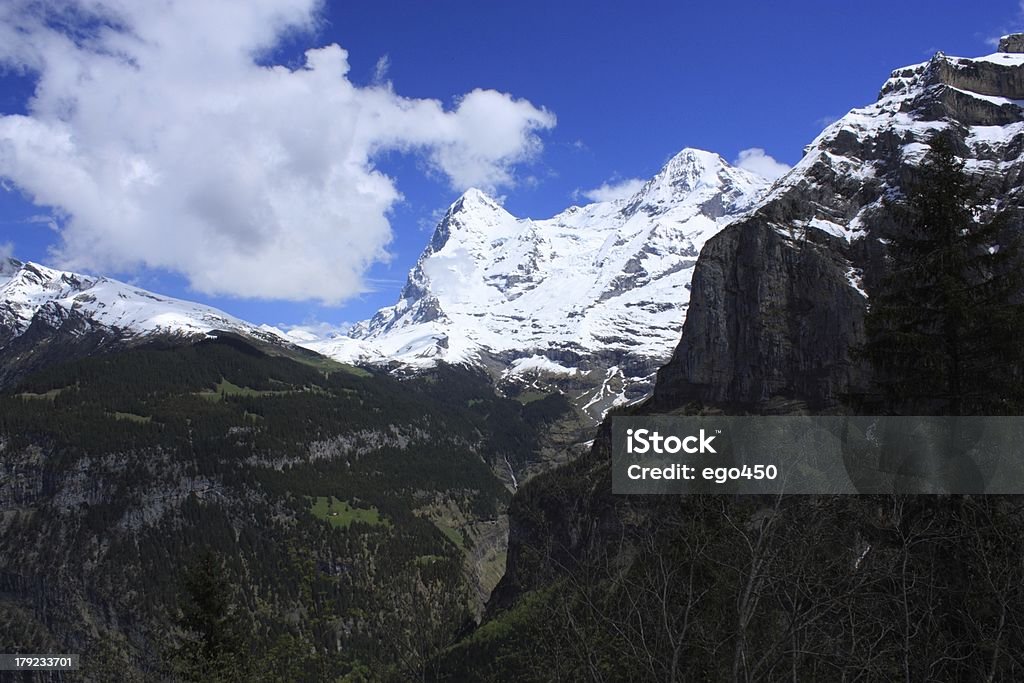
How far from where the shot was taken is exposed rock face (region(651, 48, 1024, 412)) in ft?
354

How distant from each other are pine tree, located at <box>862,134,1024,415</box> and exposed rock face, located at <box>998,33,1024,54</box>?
505 ft

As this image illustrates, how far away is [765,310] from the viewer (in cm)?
11831

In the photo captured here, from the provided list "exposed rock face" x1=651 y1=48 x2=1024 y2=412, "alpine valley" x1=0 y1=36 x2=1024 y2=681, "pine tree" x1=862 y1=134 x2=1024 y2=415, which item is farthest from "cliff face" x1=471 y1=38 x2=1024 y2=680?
"pine tree" x1=862 y1=134 x2=1024 y2=415

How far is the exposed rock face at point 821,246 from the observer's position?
10781 cm

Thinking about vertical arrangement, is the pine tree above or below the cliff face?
below

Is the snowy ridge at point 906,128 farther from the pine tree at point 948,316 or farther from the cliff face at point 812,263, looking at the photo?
the pine tree at point 948,316

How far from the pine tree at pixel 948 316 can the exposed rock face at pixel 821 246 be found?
89.8 m

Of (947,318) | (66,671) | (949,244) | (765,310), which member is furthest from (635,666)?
(765,310)

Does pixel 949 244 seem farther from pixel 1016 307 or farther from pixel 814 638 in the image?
pixel 814 638

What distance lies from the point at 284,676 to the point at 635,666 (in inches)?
488

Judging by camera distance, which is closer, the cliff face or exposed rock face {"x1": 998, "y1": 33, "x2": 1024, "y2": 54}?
the cliff face

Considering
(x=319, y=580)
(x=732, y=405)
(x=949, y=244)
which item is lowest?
(x=319, y=580)

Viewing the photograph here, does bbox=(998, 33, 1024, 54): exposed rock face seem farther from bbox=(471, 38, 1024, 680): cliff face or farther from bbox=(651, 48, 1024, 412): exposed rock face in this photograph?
bbox=(651, 48, 1024, 412): exposed rock face

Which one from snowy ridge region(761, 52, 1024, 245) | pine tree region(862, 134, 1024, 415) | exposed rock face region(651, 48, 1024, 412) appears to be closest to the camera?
pine tree region(862, 134, 1024, 415)
